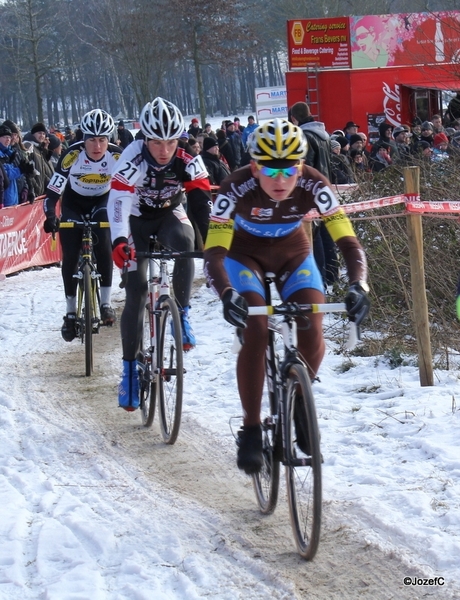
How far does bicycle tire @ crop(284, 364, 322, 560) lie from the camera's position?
3.92m

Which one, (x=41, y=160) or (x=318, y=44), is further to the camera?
(x=318, y=44)

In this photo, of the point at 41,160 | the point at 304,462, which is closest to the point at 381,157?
the point at 41,160

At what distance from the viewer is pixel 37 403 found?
744 centimetres

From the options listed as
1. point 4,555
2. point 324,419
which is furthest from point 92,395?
point 4,555

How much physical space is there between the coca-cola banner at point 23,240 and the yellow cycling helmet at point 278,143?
10449 mm

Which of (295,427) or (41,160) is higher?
(41,160)

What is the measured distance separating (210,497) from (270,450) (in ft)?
2.63

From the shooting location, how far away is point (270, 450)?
14.9 feet

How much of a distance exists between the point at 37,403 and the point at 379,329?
3628 millimetres

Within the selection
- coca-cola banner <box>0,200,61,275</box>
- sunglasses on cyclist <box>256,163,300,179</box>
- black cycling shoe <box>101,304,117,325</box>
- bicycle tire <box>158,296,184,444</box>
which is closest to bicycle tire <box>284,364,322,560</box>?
sunglasses on cyclist <box>256,163,300,179</box>

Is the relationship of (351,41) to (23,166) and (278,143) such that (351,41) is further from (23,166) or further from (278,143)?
(278,143)

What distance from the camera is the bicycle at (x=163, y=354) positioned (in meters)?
5.95

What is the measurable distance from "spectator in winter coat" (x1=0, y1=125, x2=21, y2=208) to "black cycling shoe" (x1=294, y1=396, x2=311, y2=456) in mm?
11295

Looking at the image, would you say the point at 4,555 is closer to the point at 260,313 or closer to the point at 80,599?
the point at 80,599
